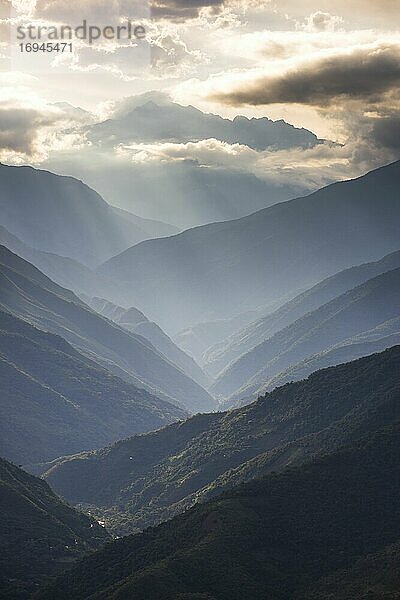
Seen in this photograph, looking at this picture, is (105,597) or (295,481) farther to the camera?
(295,481)

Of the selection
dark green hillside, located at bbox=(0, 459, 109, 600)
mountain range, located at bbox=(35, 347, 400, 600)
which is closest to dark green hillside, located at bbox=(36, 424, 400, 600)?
mountain range, located at bbox=(35, 347, 400, 600)

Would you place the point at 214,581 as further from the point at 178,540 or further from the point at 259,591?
the point at 178,540

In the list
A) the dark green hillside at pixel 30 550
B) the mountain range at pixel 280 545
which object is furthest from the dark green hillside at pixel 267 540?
the dark green hillside at pixel 30 550

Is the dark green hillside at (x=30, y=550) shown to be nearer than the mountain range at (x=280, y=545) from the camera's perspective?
No

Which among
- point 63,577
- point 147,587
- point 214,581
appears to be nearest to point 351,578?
point 214,581

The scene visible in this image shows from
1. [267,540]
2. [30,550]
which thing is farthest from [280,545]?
[30,550]

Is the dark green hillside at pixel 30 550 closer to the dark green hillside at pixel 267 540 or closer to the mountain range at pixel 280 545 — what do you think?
the dark green hillside at pixel 267 540

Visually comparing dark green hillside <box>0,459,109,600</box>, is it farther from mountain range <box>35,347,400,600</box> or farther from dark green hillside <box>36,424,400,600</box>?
mountain range <box>35,347,400,600</box>

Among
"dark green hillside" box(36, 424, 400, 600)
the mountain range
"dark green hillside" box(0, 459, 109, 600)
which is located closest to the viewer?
the mountain range

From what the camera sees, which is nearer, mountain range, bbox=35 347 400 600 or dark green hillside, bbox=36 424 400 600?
mountain range, bbox=35 347 400 600
